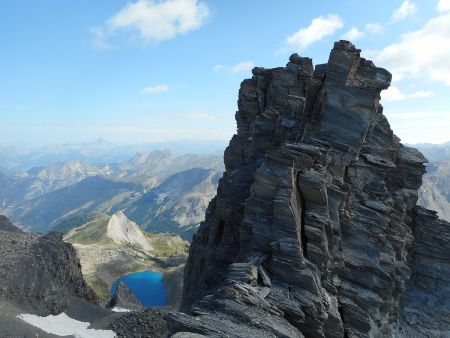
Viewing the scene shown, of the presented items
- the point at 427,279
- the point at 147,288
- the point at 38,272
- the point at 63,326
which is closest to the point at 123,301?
the point at 63,326

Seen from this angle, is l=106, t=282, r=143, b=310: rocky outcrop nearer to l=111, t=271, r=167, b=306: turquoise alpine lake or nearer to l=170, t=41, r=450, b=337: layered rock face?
l=170, t=41, r=450, b=337: layered rock face

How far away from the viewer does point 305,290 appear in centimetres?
3725

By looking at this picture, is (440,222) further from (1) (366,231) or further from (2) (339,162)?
(2) (339,162)

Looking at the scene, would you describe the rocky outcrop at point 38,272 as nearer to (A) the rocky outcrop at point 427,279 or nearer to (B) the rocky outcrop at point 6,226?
A: (B) the rocky outcrop at point 6,226

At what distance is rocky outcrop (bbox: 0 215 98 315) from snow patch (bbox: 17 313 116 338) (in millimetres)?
1668

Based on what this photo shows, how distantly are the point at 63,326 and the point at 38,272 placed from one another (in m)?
9.70

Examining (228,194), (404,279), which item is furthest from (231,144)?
(404,279)

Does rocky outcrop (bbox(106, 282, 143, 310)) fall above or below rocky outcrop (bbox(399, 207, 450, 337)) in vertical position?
below

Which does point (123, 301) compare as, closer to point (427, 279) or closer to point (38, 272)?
point (38, 272)

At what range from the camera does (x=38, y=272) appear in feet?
206

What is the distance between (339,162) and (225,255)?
19888mm

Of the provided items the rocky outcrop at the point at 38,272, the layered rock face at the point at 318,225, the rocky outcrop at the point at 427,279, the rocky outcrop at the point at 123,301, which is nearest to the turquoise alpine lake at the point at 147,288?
the rocky outcrop at the point at 123,301

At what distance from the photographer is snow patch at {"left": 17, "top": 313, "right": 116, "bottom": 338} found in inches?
2179

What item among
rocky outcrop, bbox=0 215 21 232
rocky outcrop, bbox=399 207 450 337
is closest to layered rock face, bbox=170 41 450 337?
rocky outcrop, bbox=399 207 450 337
